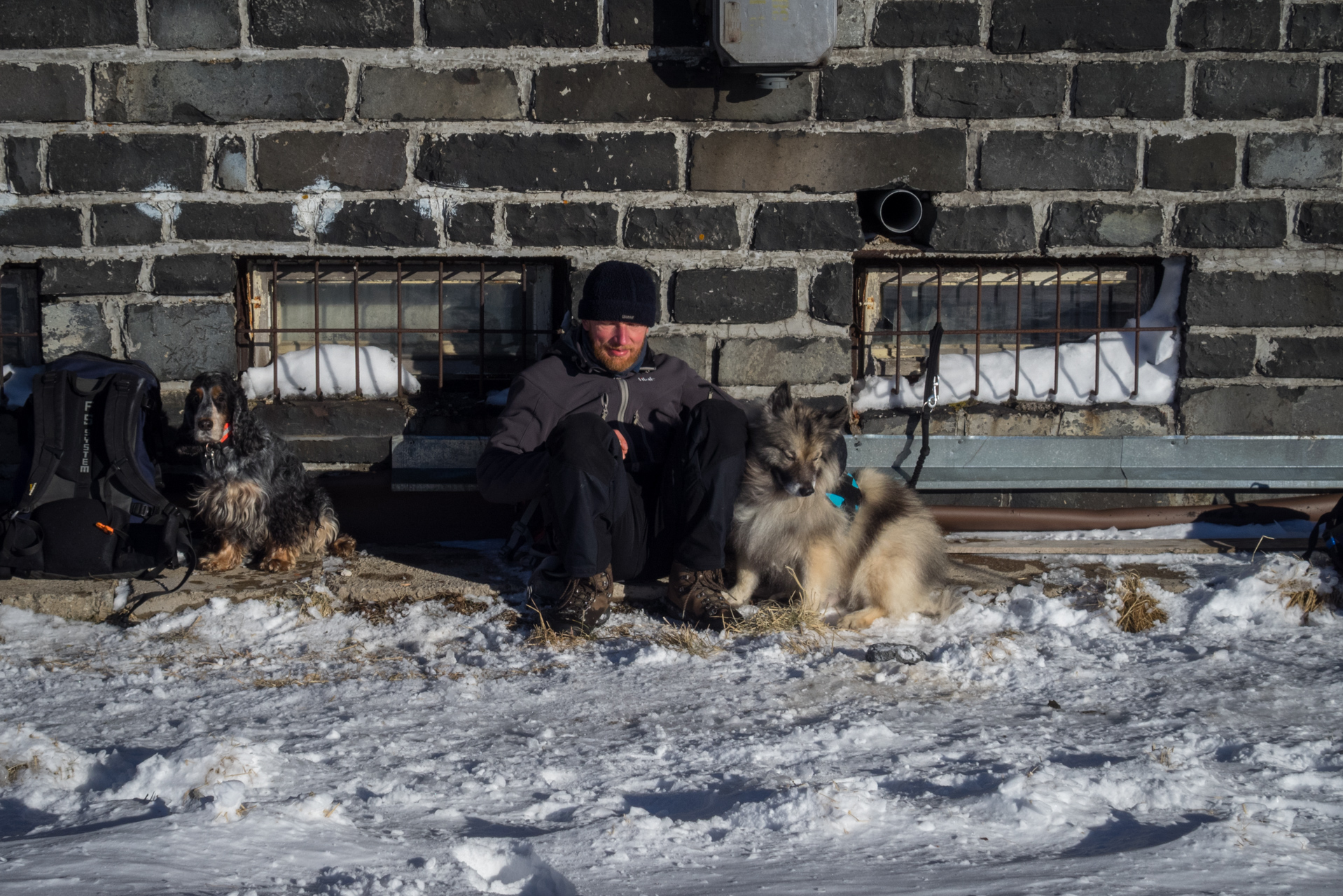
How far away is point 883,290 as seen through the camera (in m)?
4.75

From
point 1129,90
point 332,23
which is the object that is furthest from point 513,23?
point 1129,90

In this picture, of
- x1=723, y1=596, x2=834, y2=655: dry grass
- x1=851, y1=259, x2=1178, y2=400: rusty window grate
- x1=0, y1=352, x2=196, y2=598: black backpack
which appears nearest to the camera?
x1=723, y1=596, x2=834, y2=655: dry grass

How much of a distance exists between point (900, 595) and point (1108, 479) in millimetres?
1578

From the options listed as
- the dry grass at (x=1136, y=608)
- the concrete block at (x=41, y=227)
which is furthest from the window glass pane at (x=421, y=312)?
the dry grass at (x=1136, y=608)

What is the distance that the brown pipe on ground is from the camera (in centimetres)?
440

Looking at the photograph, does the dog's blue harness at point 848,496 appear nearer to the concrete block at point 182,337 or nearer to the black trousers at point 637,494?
the black trousers at point 637,494

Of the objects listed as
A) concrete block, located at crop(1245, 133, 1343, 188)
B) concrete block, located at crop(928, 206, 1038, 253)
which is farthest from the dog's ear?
concrete block, located at crop(1245, 133, 1343, 188)

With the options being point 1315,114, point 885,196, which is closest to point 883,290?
point 885,196

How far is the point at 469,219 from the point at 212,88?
128cm

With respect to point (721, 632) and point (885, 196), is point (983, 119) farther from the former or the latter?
point (721, 632)

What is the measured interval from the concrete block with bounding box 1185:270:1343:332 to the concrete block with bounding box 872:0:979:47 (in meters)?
1.57

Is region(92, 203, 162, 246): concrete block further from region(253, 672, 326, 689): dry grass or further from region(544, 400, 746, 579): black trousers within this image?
region(253, 672, 326, 689): dry grass

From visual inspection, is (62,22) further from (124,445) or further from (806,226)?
(806,226)

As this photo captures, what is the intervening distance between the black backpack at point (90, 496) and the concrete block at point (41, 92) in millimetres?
1226
